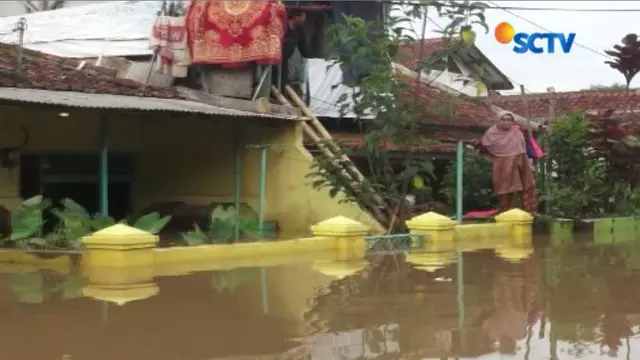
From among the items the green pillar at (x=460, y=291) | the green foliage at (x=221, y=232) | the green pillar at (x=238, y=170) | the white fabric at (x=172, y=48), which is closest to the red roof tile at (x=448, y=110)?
the green pillar at (x=460, y=291)

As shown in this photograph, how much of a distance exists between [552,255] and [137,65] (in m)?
7.90

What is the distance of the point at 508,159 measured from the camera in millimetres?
13727

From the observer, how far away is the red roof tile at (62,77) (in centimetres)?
1239

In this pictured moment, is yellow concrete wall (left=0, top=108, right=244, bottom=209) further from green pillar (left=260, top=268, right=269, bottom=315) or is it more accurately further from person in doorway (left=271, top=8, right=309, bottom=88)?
green pillar (left=260, top=268, right=269, bottom=315)

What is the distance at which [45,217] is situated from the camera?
12.2 meters

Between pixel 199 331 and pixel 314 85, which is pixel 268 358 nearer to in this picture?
pixel 199 331

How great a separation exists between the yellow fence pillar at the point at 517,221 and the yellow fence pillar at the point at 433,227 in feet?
5.37

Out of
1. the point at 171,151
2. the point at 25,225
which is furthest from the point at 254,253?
the point at 171,151

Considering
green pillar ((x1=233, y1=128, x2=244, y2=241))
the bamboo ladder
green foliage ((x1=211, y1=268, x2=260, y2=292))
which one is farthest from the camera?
green pillar ((x1=233, y1=128, x2=244, y2=241))

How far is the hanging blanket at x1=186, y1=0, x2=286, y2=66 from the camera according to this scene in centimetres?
1442

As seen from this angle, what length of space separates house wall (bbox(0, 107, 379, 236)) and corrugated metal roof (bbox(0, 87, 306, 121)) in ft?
2.44

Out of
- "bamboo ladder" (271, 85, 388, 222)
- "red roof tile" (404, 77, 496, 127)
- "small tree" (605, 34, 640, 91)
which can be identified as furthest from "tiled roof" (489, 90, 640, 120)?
"bamboo ladder" (271, 85, 388, 222)

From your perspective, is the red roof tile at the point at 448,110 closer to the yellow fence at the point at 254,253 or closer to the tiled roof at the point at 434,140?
the tiled roof at the point at 434,140

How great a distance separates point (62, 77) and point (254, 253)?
192 inches
